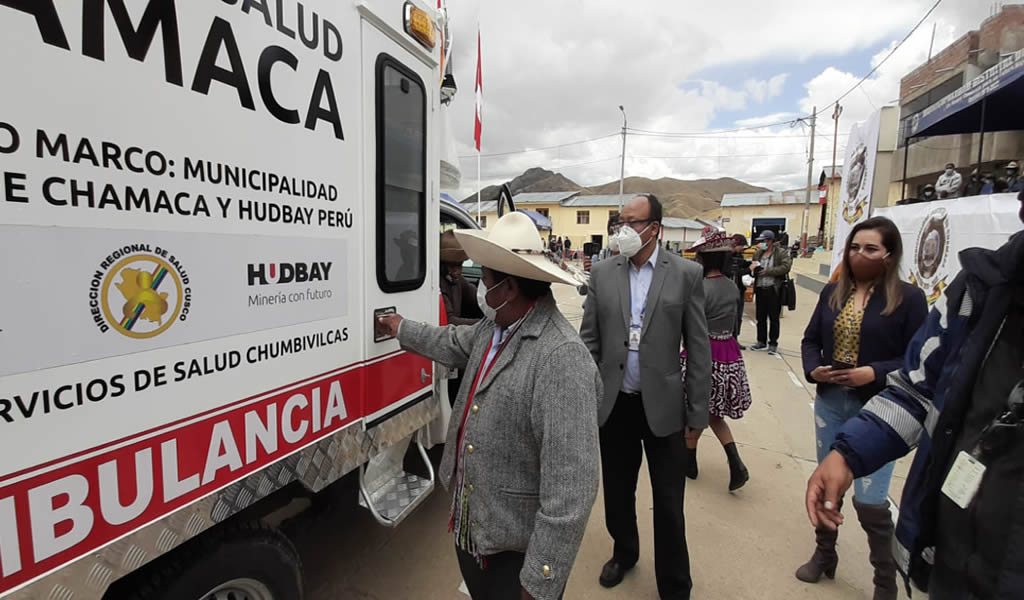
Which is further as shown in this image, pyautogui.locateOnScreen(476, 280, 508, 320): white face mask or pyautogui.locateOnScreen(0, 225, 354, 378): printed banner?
pyautogui.locateOnScreen(476, 280, 508, 320): white face mask

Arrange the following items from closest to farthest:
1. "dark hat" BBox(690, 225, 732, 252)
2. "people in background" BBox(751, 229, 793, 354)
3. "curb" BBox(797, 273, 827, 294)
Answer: "dark hat" BBox(690, 225, 732, 252), "people in background" BBox(751, 229, 793, 354), "curb" BBox(797, 273, 827, 294)

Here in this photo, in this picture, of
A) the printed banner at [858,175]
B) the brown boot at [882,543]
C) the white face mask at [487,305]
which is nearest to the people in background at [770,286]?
the printed banner at [858,175]

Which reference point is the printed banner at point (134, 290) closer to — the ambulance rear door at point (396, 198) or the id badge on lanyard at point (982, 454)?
the ambulance rear door at point (396, 198)

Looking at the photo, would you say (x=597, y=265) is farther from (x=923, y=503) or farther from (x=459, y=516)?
(x=923, y=503)

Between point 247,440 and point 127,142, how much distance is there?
902 mm

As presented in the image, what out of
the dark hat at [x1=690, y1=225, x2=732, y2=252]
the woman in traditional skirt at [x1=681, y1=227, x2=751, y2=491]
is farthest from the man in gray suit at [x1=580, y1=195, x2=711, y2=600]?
the dark hat at [x1=690, y1=225, x2=732, y2=252]

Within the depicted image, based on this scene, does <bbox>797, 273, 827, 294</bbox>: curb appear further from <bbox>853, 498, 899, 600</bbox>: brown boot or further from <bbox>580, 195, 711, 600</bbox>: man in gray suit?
<bbox>580, 195, 711, 600</bbox>: man in gray suit

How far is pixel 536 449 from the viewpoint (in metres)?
1.46

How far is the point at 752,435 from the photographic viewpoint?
15.2ft

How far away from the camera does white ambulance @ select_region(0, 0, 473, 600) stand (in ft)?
3.42

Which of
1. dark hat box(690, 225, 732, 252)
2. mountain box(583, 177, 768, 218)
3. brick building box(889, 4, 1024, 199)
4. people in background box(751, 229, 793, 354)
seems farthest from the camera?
mountain box(583, 177, 768, 218)

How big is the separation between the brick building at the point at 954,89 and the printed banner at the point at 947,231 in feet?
19.0

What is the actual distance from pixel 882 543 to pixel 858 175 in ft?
33.4

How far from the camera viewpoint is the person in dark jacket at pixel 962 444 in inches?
38.4
